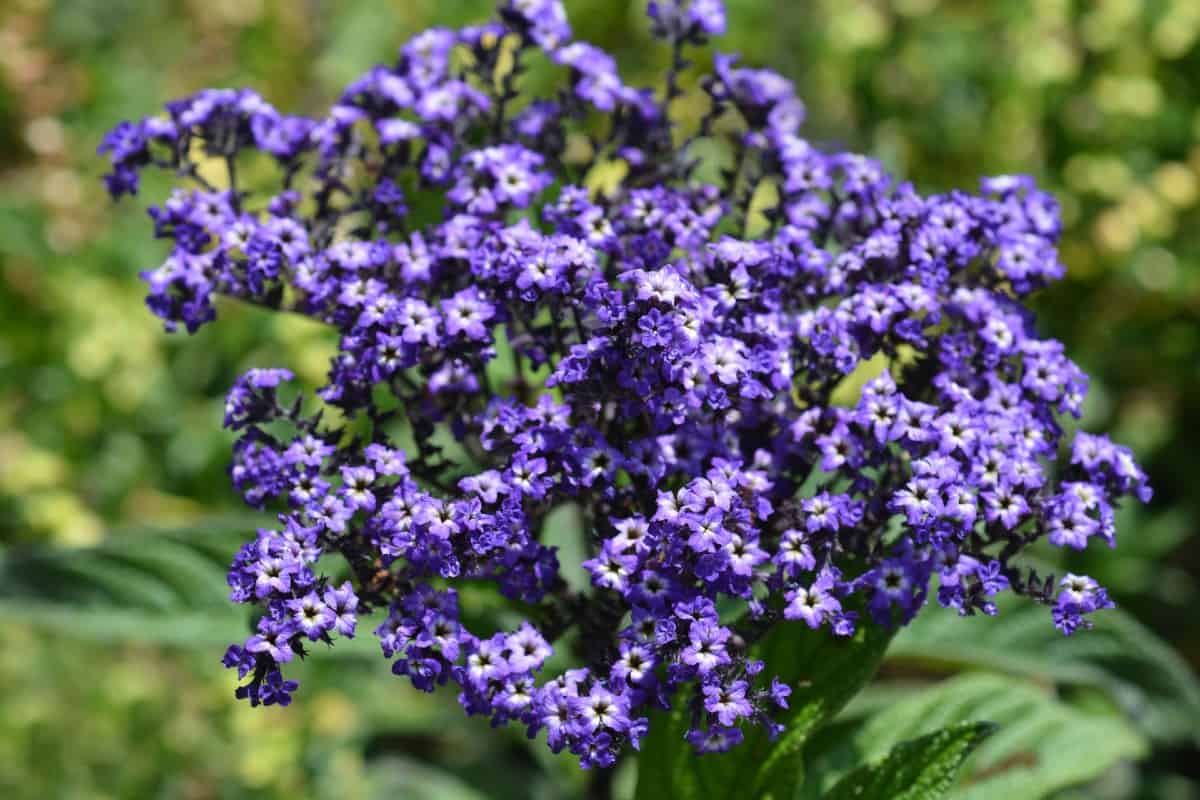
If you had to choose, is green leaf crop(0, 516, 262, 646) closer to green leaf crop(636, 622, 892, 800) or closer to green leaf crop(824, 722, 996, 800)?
green leaf crop(636, 622, 892, 800)

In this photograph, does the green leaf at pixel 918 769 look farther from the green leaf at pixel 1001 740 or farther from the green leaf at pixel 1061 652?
the green leaf at pixel 1061 652

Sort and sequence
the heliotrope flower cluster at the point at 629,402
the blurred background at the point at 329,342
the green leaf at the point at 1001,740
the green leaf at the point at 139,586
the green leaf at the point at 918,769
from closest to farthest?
the heliotrope flower cluster at the point at 629,402, the green leaf at the point at 918,769, the green leaf at the point at 1001,740, the green leaf at the point at 139,586, the blurred background at the point at 329,342

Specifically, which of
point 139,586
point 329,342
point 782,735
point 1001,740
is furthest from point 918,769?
point 329,342

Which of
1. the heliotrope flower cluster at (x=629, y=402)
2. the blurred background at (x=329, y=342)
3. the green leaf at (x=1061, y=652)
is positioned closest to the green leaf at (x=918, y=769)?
the heliotrope flower cluster at (x=629, y=402)

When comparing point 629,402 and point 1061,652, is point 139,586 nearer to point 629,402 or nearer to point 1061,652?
point 629,402

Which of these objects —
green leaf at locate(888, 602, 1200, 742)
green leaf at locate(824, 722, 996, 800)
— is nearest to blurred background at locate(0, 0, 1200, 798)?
green leaf at locate(888, 602, 1200, 742)

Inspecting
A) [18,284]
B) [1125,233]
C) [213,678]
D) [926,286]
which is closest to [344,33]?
[18,284]
